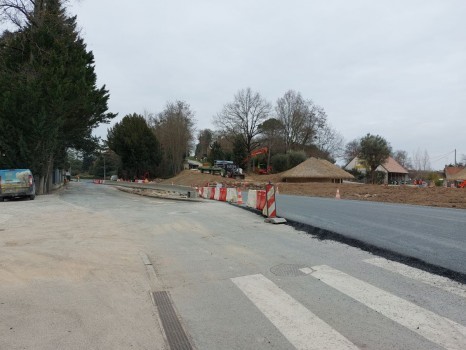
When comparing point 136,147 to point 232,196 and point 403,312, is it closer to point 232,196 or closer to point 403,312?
point 232,196

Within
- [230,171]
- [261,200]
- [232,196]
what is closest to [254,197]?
[261,200]

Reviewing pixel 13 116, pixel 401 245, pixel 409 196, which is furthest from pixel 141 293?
pixel 13 116

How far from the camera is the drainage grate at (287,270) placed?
6250 mm

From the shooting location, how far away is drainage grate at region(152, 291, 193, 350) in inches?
151

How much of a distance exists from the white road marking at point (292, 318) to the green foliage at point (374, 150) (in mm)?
58855

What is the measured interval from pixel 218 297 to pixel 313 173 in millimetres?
53091

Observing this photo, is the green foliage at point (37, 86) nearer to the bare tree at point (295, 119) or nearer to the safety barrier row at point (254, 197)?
the safety barrier row at point (254, 197)

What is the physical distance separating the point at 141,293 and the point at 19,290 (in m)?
1.66

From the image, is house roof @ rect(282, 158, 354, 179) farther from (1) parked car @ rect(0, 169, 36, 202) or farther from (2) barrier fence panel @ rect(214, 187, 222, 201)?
(1) parked car @ rect(0, 169, 36, 202)

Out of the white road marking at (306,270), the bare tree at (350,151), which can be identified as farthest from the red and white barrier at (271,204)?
the bare tree at (350,151)

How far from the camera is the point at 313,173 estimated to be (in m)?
56.9

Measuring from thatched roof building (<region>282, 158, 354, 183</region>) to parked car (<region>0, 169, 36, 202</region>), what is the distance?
39.2 m

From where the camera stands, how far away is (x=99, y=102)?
3391 cm

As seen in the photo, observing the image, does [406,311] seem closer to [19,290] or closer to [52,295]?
[52,295]
